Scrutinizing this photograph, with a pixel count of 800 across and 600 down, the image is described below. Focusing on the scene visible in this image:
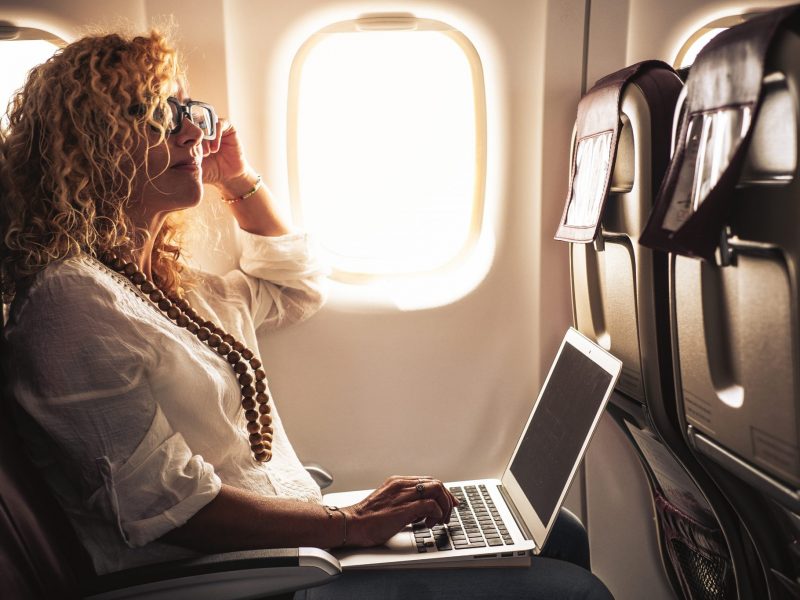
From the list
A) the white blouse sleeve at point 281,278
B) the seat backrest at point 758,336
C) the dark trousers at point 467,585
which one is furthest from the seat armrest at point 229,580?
the white blouse sleeve at point 281,278

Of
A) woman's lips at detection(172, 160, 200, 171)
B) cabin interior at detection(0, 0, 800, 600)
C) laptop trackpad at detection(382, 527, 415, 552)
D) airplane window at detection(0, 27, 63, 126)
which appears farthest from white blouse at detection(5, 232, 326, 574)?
airplane window at detection(0, 27, 63, 126)

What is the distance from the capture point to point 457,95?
1976mm

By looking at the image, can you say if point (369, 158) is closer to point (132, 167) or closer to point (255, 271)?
point (255, 271)

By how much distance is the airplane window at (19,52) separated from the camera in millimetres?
1771

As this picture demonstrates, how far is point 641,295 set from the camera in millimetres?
1431

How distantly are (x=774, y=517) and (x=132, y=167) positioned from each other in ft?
4.50

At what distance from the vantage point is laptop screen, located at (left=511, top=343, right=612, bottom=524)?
1.51 m

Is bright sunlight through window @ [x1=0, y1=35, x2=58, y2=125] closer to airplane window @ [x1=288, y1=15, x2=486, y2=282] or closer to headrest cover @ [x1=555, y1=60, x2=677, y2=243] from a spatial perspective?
airplane window @ [x1=288, y1=15, x2=486, y2=282]

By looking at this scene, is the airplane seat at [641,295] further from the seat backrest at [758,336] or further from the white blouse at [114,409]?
the white blouse at [114,409]

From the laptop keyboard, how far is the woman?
4cm

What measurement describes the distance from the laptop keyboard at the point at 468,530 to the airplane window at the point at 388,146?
655 mm

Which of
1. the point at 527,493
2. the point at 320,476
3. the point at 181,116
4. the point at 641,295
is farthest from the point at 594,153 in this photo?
the point at 320,476

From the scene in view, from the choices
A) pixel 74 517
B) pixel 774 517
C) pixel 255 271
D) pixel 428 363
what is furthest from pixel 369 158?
pixel 774 517

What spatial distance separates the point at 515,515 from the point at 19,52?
167 cm
